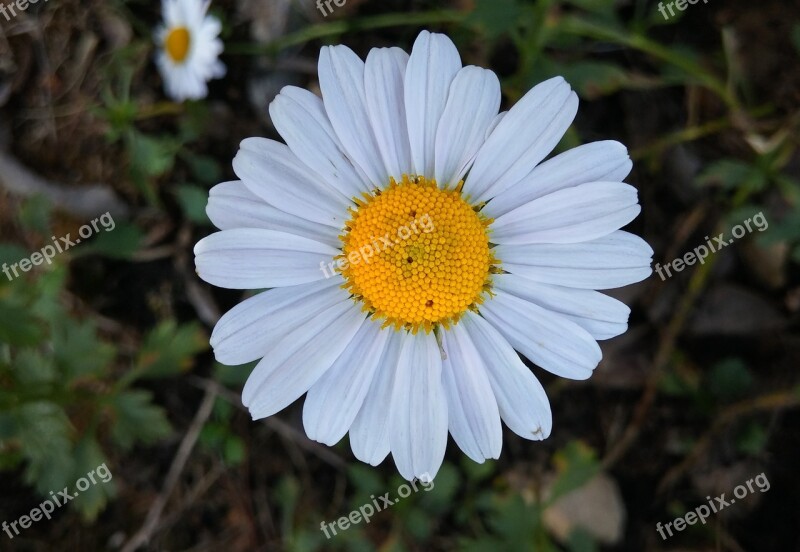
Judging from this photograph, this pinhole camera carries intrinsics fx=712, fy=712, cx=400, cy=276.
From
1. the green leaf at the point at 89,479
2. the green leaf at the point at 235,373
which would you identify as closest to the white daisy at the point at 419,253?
the green leaf at the point at 235,373

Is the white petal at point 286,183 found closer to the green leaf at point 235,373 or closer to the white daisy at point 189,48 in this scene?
the green leaf at point 235,373

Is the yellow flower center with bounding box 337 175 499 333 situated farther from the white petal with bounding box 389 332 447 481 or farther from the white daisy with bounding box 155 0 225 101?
the white daisy with bounding box 155 0 225 101

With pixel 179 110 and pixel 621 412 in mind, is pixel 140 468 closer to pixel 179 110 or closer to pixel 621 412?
pixel 179 110

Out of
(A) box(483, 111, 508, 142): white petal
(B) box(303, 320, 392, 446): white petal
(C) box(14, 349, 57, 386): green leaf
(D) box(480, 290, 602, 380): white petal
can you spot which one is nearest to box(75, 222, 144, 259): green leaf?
(C) box(14, 349, 57, 386): green leaf

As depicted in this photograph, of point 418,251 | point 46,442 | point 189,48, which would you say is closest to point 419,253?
point 418,251

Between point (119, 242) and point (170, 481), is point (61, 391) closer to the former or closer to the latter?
point (119, 242)
